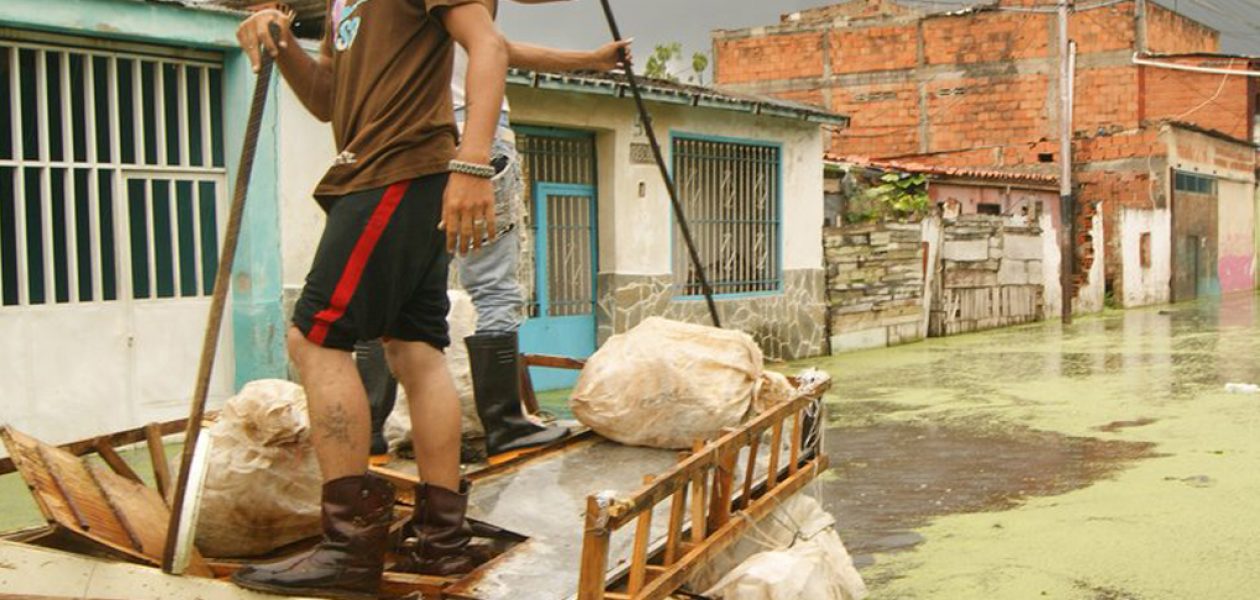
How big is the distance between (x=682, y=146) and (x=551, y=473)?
9273 millimetres

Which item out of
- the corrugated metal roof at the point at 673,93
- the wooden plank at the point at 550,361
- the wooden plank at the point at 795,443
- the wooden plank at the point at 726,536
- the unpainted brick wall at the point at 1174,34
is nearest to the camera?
the wooden plank at the point at 726,536

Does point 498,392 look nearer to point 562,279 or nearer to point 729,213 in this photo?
point 562,279

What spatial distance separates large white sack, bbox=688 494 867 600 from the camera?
363 centimetres

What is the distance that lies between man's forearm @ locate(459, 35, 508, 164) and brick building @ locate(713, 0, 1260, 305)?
2248 centimetres

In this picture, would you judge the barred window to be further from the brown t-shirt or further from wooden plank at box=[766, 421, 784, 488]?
the brown t-shirt

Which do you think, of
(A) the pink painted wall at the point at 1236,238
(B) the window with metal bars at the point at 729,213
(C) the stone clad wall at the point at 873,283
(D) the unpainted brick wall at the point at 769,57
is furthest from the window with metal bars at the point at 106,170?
(A) the pink painted wall at the point at 1236,238

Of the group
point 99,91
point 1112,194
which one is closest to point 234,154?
point 99,91

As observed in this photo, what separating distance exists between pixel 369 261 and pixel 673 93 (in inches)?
367

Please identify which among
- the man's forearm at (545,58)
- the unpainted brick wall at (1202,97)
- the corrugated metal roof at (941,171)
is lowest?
the man's forearm at (545,58)

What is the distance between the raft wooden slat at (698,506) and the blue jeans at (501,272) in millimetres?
1003

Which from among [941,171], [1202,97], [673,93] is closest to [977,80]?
[1202,97]

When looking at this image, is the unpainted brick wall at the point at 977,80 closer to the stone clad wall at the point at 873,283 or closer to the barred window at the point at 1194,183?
the barred window at the point at 1194,183

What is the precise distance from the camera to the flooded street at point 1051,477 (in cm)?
462

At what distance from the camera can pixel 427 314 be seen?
3236 mm
